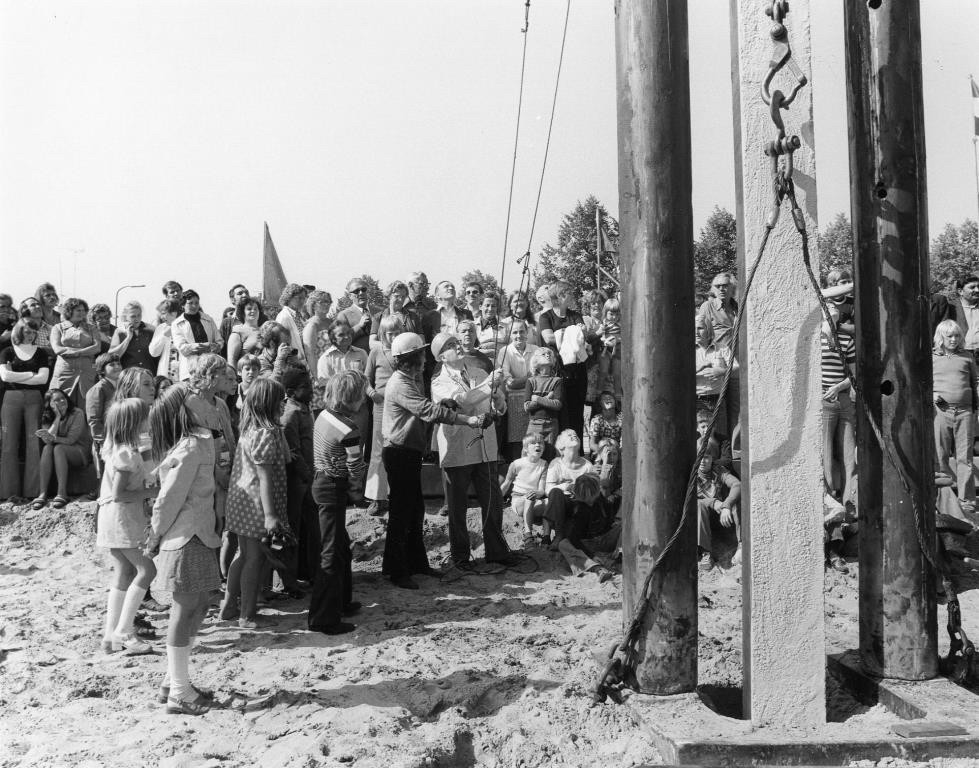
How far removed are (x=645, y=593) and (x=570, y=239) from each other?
47.5 m

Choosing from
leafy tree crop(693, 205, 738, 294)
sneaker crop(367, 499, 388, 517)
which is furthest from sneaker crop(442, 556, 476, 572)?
leafy tree crop(693, 205, 738, 294)

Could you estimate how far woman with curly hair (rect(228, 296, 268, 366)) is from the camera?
30.3 feet

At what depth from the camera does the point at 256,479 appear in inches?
254

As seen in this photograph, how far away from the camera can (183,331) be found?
9.67 m

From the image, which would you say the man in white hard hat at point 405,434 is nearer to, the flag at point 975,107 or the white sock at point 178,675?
the white sock at point 178,675

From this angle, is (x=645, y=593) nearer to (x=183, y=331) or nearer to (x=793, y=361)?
(x=793, y=361)

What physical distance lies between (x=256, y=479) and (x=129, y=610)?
1.14 meters

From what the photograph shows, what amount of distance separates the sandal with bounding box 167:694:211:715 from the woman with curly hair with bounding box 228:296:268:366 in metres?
4.60

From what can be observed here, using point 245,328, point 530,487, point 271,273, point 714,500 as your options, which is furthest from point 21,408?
point 714,500

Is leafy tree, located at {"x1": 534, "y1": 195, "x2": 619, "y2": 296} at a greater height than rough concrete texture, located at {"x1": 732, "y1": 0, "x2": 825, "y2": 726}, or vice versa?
leafy tree, located at {"x1": 534, "y1": 195, "x2": 619, "y2": 296}

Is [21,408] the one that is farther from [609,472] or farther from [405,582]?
[609,472]

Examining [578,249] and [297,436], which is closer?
[297,436]

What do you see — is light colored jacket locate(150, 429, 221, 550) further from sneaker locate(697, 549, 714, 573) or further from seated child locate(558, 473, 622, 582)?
sneaker locate(697, 549, 714, 573)

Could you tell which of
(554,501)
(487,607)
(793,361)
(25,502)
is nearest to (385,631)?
(487,607)
